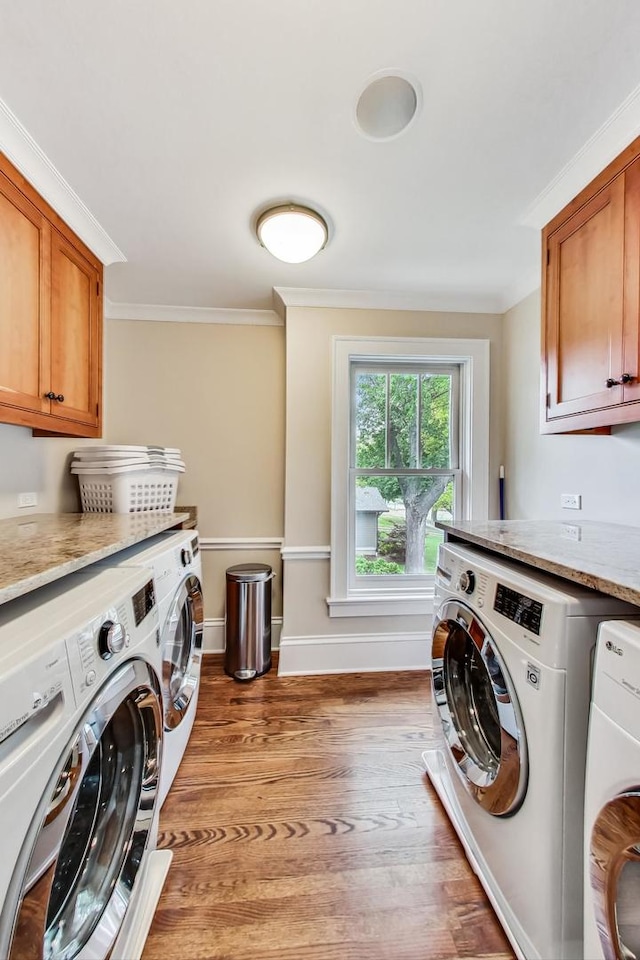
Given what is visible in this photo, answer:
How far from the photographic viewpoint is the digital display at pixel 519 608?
888 millimetres

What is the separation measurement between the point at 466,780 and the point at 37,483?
7.45 feet

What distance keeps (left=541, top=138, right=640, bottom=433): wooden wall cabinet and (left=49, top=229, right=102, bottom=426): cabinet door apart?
6.90 feet

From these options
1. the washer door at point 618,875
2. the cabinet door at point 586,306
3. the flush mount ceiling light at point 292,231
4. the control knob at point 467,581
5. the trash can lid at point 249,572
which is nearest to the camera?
the washer door at point 618,875

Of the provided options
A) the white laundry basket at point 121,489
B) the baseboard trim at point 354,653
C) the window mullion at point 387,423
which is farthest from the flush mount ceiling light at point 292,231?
the baseboard trim at point 354,653

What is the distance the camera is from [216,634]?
2594 millimetres

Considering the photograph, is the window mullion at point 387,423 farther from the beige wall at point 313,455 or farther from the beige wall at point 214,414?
the beige wall at point 214,414

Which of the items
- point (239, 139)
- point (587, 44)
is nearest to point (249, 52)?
point (239, 139)

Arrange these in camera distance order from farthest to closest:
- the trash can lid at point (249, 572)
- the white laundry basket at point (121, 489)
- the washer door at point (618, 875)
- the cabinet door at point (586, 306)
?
1. the trash can lid at point (249, 572)
2. the white laundry basket at point (121, 489)
3. the cabinet door at point (586, 306)
4. the washer door at point (618, 875)

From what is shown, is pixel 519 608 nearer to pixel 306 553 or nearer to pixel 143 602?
pixel 143 602

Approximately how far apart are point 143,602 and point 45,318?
1.29 metres

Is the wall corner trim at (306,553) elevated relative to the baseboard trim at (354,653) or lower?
elevated

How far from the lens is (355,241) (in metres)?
1.85

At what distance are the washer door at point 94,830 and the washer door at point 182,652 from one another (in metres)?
0.25

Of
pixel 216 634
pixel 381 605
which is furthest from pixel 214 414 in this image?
pixel 381 605
